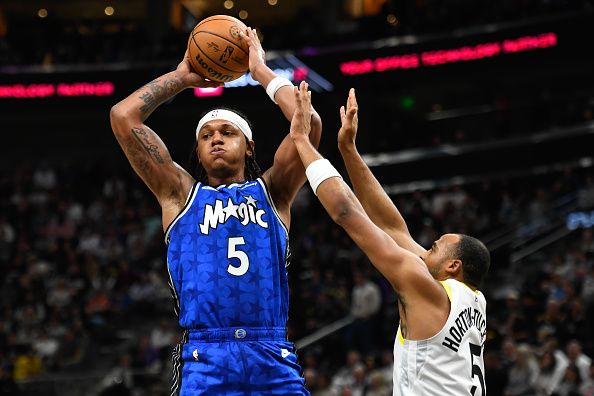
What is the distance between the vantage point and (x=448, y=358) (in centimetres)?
532

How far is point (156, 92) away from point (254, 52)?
599 millimetres

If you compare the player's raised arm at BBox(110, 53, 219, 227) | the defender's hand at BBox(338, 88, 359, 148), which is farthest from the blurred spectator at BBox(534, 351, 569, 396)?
the player's raised arm at BBox(110, 53, 219, 227)

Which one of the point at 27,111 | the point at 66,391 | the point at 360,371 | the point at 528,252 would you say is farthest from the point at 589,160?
→ the point at 27,111

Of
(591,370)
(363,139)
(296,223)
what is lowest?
(591,370)

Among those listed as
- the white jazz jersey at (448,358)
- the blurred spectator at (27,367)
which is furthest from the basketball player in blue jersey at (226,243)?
the blurred spectator at (27,367)

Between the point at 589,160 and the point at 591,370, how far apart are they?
8592 mm

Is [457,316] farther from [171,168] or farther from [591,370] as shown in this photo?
[591,370]

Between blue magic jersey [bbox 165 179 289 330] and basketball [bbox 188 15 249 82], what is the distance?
745 millimetres

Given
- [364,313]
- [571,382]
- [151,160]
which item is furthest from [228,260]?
[364,313]

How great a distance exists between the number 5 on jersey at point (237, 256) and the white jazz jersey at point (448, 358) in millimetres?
971

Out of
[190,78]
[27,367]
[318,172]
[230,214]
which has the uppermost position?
[190,78]

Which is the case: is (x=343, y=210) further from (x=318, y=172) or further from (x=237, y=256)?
(x=237, y=256)

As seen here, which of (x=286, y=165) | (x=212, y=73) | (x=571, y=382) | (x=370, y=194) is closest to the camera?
(x=286, y=165)

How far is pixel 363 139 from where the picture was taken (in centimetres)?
2481
